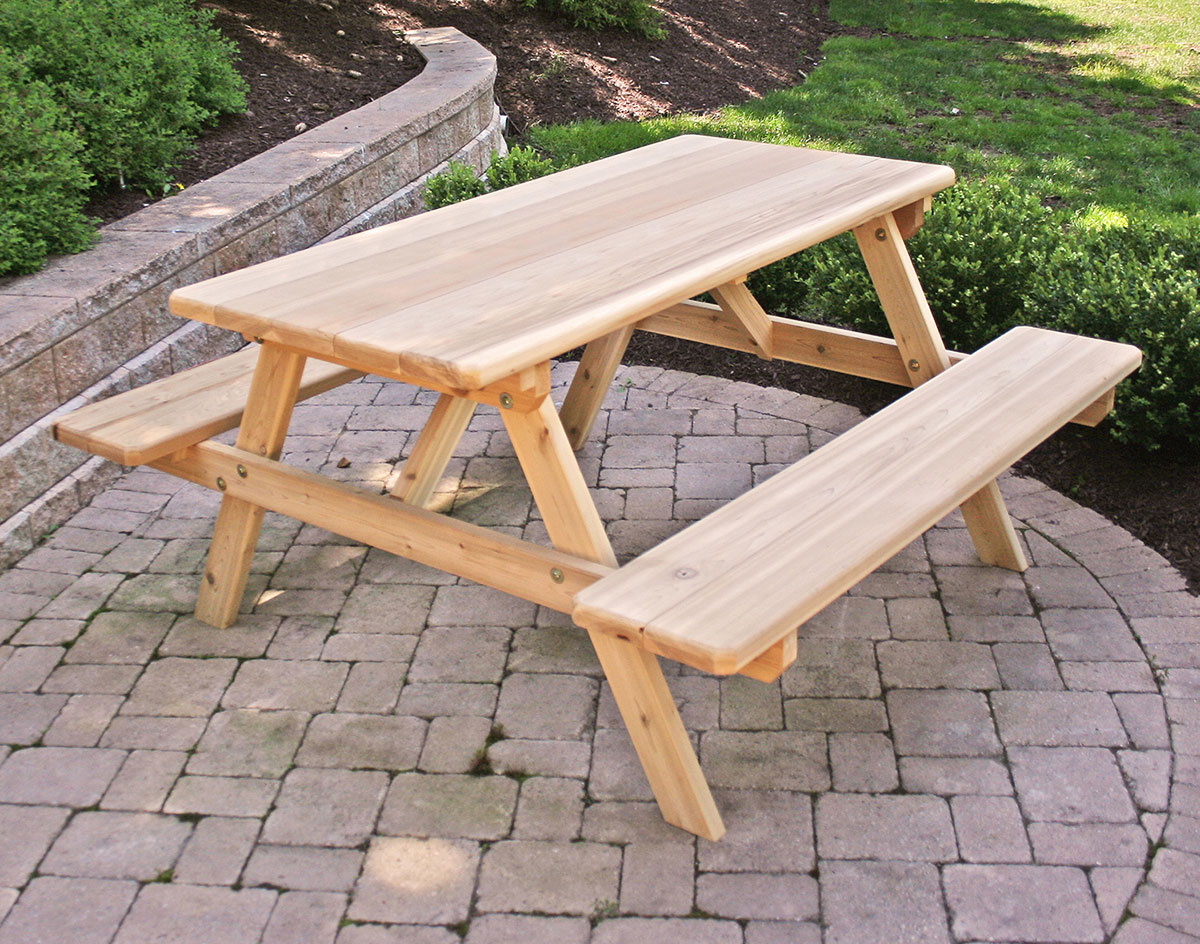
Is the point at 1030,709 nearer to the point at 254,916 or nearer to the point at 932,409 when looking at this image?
the point at 932,409

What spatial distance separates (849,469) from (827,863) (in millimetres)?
873

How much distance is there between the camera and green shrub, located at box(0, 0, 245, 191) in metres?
5.04

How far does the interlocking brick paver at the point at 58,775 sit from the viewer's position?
2.76m

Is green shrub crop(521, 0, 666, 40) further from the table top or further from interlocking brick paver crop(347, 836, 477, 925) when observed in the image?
interlocking brick paver crop(347, 836, 477, 925)

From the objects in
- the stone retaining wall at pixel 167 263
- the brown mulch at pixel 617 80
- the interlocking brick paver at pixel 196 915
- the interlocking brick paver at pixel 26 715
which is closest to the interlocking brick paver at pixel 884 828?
the interlocking brick paver at pixel 196 915

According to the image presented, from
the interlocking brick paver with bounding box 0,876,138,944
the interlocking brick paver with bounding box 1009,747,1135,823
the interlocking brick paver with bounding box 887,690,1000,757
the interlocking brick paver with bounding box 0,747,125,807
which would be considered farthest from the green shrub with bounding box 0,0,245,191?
the interlocking brick paver with bounding box 1009,747,1135,823

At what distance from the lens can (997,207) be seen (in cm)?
486

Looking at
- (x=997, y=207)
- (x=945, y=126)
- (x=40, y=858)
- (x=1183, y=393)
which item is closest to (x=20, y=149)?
(x=40, y=858)

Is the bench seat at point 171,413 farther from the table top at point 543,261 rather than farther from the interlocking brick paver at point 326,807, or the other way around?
the interlocking brick paver at point 326,807

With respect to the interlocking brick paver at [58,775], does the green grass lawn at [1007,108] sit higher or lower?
lower

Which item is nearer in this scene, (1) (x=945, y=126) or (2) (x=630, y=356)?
(2) (x=630, y=356)

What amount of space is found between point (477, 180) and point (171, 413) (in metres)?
2.55

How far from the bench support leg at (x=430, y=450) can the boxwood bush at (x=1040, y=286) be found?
1.81 m

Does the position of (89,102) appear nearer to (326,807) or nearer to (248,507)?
(248,507)
